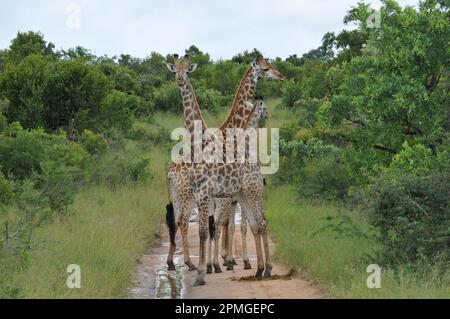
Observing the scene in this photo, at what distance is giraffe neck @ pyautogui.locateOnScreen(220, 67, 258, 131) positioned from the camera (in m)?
11.0

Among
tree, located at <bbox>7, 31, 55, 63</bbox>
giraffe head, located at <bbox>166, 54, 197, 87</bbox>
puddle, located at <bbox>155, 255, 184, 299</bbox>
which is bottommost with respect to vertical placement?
puddle, located at <bbox>155, 255, 184, 299</bbox>

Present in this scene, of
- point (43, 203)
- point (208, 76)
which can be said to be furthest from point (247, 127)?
point (208, 76)

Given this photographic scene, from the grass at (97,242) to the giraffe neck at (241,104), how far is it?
2.46m

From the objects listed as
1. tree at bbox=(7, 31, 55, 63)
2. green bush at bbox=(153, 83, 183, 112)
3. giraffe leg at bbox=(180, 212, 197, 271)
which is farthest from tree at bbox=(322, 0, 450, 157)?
green bush at bbox=(153, 83, 183, 112)

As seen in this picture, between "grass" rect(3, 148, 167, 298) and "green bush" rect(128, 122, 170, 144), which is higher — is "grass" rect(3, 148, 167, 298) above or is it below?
below

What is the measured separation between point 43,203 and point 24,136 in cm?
241

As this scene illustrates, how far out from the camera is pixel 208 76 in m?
38.2

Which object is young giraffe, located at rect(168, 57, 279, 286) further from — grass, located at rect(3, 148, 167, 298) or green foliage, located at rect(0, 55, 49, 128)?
green foliage, located at rect(0, 55, 49, 128)

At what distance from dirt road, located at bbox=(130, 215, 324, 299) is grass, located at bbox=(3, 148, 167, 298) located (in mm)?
250

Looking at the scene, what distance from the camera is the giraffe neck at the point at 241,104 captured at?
11.0 meters

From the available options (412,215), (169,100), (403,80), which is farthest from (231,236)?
(169,100)

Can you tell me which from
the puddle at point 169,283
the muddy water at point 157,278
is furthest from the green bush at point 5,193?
the puddle at point 169,283

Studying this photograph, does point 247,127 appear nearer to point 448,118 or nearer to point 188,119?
point 188,119
